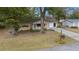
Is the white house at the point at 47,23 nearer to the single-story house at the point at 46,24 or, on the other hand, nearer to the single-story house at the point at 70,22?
the single-story house at the point at 46,24

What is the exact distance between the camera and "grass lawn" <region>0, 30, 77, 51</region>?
1.74 meters

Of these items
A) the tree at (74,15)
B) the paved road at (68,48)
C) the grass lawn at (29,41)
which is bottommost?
the paved road at (68,48)

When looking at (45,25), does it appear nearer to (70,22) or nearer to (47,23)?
(47,23)

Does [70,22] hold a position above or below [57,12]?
below

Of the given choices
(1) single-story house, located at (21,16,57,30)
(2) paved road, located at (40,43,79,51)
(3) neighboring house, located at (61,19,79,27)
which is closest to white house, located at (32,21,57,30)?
(1) single-story house, located at (21,16,57,30)

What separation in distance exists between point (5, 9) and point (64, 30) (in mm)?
680

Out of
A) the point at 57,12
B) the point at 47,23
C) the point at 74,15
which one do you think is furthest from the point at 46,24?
the point at 74,15

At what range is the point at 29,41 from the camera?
1.75m

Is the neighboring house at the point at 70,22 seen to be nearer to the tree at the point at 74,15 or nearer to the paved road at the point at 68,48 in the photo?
the tree at the point at 74,15

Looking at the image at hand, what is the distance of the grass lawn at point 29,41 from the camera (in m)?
1.74

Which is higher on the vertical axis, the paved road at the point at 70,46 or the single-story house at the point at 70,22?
the single-story house at the point at 70,22

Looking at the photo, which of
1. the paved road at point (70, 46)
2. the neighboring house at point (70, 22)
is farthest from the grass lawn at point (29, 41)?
the neighboring house at point (70, 22)

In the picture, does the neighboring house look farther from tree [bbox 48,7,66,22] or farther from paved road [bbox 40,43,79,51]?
paved road [bbox 40,43,79,51]
